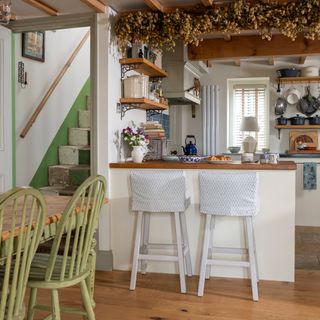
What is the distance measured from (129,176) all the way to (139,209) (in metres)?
0.40

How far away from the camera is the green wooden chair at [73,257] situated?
2029 mm

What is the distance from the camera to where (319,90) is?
6855mm

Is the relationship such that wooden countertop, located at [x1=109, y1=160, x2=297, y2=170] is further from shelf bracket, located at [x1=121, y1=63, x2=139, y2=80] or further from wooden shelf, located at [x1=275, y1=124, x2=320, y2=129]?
wooden shelf, located at [x1=275, y1=124, x2=320, y2=129]

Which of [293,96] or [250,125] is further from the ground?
[293,96]

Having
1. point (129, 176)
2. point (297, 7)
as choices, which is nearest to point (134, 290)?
point (129, 176)

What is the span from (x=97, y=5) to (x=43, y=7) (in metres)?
0.46

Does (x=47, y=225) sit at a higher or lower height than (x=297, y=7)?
lower

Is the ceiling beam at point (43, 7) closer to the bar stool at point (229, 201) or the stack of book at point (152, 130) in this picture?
the stack of book at point (152, 130)

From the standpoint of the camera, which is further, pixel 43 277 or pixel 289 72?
pixel 289 72

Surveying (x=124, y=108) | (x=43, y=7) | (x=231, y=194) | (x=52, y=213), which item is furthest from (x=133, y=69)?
(x=52, y=213)

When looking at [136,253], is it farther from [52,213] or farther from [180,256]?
[52,213]

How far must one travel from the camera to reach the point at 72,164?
5059 mm

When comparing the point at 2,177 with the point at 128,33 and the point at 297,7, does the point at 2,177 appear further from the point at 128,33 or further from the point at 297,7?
the point at 297,7

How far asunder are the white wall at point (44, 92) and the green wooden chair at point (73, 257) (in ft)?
7.75
